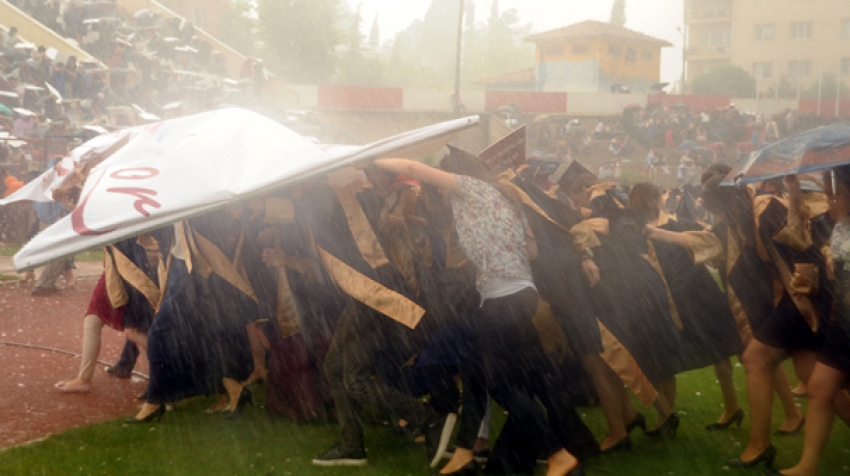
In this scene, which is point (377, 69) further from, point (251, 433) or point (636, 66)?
point (251, 433)

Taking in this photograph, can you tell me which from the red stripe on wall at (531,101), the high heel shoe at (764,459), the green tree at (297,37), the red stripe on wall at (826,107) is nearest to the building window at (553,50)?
the green tree at (297,37)

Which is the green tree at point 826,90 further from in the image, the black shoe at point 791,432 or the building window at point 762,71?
the black shoe at point 791,432

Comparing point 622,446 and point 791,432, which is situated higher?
point 622,446

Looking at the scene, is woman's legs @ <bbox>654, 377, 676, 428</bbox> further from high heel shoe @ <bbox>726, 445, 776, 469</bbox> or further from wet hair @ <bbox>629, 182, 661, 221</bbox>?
wet hair @ <bbox>629, 182, 661, 221</bbox>

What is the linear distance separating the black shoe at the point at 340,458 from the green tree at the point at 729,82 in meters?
60.1

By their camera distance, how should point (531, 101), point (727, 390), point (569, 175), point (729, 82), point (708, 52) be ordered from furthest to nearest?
point (708, 52) < point (729, 82) < point (531, 101) < point (569, 175) < point (727, 390)

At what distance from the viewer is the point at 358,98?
43688mm

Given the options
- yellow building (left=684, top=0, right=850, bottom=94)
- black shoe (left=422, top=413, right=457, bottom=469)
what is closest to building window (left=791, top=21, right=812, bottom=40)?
yellow building (left=684, top=0, right=850, bottom=94)

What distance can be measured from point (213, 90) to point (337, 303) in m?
22.8

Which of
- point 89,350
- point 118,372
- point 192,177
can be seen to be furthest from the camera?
point 118,372

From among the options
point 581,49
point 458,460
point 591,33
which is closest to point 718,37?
point 581,49

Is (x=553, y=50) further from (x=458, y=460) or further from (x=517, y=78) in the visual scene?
(x=458, y=460)

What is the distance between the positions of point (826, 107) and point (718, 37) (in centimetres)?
3201

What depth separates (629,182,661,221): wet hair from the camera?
255 inches
